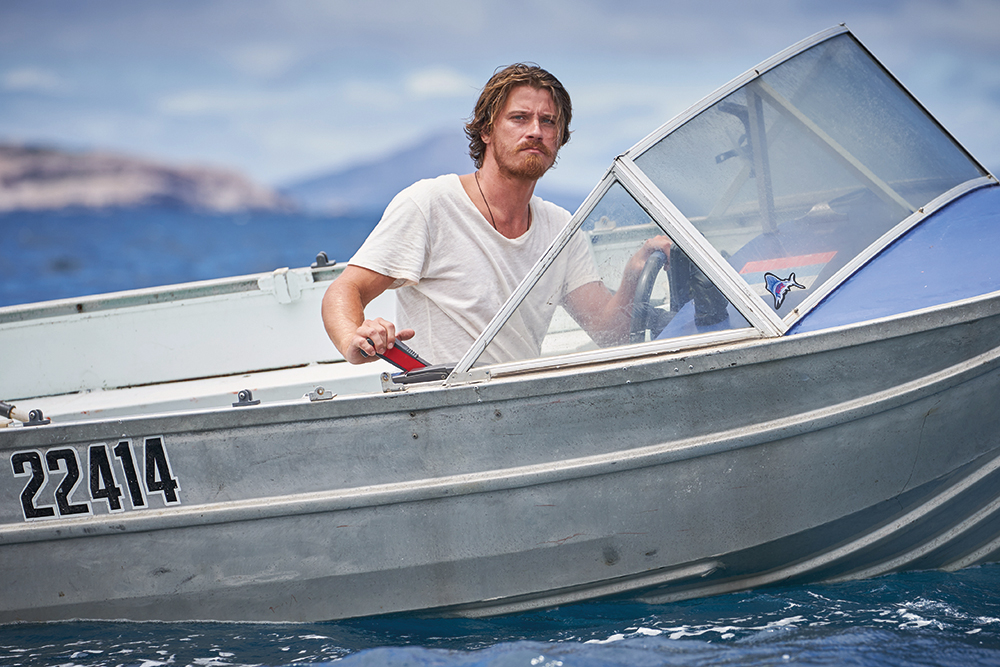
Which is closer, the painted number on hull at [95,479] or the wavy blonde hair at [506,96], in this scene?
the painted number on hull at [95,479]

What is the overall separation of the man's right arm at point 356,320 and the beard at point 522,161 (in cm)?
55

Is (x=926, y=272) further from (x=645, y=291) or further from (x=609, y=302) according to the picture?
(x=609, y=302)

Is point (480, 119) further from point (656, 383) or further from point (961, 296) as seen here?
point (961, 296)

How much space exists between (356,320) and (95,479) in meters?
0.86

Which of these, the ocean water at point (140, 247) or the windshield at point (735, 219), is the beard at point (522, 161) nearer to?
the windshield at point (735, 219)

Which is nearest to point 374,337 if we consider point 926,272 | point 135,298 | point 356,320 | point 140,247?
point 356,320

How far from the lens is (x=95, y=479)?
2.19 metres

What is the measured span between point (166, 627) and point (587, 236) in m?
1.69

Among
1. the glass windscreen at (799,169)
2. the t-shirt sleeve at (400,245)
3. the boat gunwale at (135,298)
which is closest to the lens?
the glass windscreen at (799,169)

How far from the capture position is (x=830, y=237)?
230 centimetres

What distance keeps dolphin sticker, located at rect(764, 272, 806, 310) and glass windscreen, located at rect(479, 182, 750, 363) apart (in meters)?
0.14

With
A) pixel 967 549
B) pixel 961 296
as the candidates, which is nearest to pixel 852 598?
pixel 967 549

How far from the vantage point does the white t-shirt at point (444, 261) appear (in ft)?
8.11

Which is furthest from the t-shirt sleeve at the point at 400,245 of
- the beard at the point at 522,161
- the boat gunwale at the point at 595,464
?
the boat gunwale at the point at 595,464
